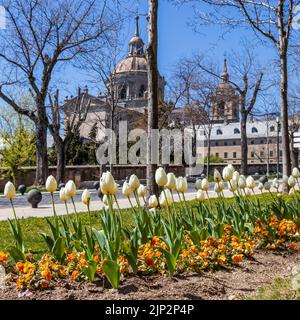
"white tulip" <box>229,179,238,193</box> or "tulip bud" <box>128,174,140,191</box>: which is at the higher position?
"tulip bud" <box>128,174,140,191</box>

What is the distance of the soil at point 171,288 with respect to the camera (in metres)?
3.26

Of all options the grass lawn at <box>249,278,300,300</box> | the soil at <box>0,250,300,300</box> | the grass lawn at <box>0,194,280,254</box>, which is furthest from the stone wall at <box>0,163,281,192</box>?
→ the grass lawn at <box>249,278,300,300</box>

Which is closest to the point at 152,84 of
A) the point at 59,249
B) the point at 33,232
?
the point at 33,232

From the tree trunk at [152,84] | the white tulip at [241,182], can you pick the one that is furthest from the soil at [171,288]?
the tree trunk at [152,84]

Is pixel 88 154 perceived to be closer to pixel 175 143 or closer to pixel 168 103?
pixel 175 143

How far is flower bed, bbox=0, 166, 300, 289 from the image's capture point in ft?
11.6

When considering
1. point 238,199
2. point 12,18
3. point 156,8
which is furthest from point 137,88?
point 238,199

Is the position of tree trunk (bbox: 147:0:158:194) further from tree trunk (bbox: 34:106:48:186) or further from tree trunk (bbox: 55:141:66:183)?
tree trunk (bbox: 55:141:66:183)

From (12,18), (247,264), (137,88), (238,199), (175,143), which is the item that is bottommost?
(247,264)

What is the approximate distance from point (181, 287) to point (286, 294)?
81 centimetres

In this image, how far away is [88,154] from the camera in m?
44.4

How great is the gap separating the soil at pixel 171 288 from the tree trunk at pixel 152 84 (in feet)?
20.6

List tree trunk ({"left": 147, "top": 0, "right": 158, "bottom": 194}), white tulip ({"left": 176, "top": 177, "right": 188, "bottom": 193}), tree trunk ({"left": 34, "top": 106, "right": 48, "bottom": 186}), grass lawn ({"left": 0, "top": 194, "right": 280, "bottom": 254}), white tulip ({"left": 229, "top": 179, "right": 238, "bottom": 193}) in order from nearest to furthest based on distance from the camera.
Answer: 1. white tulip ({"left": 176, "top": 177, "right": 188, "bottom": 193})
2. white tulip ({"left": 229, "top": 179, "right": 238, "bottom": 193})
3. grass lawn ({"left": 0, "top": 194, "right": 280, "bottom": 254})
4. tree trunk ({"left": 147, "top": 0, "right": 158, "bottom": 194})
5. tree trunk ({"left": 34, "top": 106, "right": 48, "bottom": 186})

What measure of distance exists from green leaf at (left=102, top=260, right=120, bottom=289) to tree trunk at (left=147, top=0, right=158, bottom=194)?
6.96 meters
